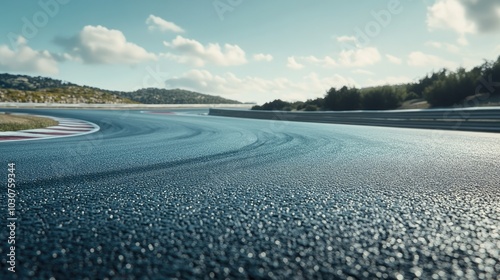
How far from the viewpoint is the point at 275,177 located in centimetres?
382

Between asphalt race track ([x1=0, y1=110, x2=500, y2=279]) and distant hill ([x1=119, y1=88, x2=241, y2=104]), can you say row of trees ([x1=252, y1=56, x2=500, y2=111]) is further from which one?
distant hill ([x1=119, y1=88, x2=241, y2=104])

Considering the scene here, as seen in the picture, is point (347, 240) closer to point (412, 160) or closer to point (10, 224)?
point (10, 224)

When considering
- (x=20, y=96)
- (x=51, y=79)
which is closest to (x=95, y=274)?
(x=20, y=96)

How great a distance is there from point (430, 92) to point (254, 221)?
2119 cm

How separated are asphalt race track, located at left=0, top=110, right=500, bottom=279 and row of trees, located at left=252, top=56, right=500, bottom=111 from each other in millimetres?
17499

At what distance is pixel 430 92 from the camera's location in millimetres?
20000

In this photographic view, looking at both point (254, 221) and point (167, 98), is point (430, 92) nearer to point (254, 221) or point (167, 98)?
point (254, 221)

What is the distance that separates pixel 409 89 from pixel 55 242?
30293 mm

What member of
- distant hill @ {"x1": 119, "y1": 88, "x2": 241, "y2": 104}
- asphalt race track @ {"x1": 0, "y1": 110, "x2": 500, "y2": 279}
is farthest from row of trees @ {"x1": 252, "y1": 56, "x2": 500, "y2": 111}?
distant hill @ {"x1": 119, "y1": 88, "x2": 241, "y2": 104}

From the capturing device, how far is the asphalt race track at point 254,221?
150 centimetres

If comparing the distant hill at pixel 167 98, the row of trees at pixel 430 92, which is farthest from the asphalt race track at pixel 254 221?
the distant hill at pixel 167 98

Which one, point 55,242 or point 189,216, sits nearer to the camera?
point 55,242

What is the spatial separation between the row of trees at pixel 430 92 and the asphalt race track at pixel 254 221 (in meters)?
17.5

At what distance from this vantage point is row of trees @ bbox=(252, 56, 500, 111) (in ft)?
62.8
